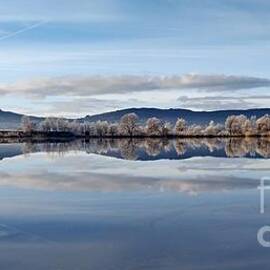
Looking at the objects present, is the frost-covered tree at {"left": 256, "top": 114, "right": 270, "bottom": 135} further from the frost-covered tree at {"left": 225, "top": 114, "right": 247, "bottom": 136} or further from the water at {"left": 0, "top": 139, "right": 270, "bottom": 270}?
the water at {"left": 0, "top": 139, "right": 270, "bottom": 270}

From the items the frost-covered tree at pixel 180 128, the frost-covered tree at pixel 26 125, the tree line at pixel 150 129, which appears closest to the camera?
the tree line at pixel 150 129

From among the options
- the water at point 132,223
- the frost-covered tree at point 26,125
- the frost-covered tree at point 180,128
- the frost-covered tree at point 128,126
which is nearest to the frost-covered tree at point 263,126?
the frost-covered tree at point 180,128

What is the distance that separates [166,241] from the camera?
10.4m

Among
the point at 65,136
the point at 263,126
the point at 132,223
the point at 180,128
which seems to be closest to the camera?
the point at 132,223

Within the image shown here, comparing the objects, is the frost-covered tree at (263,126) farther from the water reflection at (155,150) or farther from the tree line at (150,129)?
the water reflection at (155,150)

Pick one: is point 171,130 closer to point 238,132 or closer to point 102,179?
point 238,132

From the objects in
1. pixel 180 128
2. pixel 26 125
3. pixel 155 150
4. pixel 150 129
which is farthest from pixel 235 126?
pixel 155 150

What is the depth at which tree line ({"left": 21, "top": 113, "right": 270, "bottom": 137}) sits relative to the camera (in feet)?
342

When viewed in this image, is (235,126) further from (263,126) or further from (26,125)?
(26,125)

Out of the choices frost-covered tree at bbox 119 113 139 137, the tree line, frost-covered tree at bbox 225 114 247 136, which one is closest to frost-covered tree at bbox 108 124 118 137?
the tree line

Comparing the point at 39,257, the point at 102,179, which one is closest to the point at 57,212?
the point at 39,257

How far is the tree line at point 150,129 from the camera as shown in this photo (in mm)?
104188

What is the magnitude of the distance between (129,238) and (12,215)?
11.5ft

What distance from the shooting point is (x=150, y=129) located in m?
104
